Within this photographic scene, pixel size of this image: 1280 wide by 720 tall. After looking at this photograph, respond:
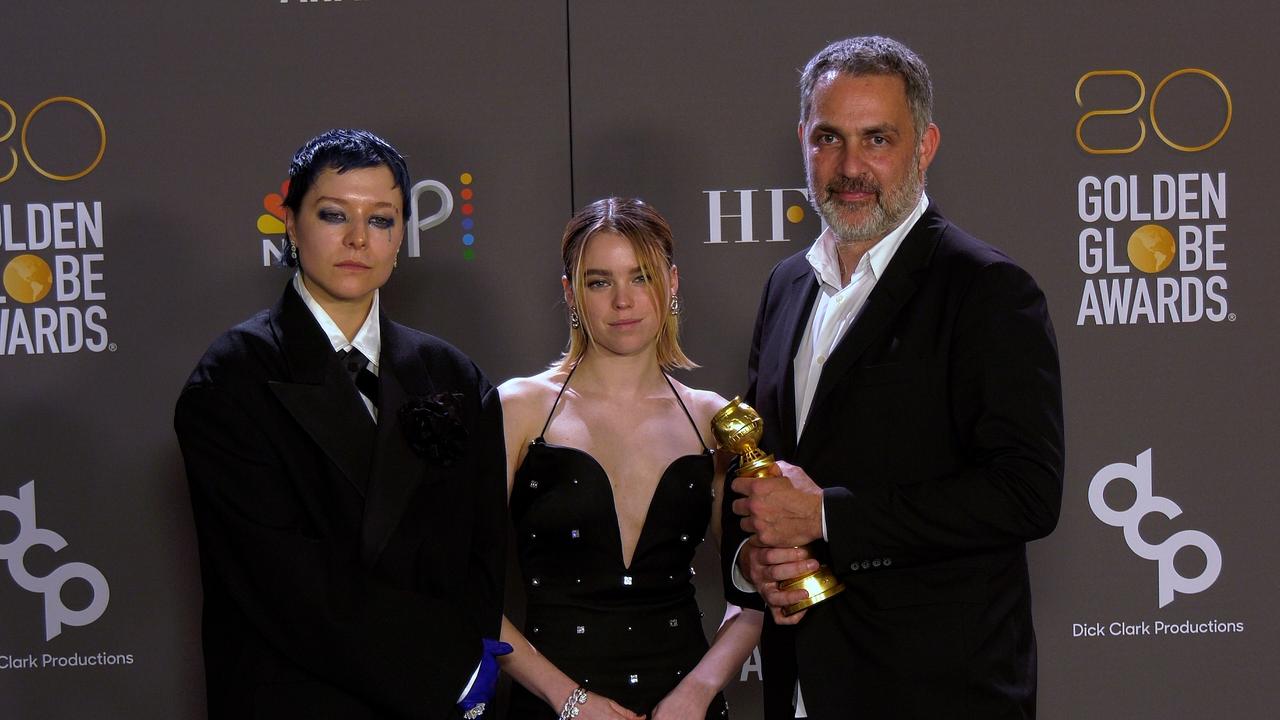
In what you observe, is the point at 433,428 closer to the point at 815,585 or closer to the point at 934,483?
the point at 815,585

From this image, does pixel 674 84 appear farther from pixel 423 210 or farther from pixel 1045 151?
pixel 1045 151

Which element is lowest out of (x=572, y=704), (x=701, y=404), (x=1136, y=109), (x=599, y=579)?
(x=572, y=704)

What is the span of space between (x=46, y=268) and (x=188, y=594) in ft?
3.58

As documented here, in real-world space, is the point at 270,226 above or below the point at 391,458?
above

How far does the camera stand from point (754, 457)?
219 centimetres

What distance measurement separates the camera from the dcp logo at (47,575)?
3.55 m

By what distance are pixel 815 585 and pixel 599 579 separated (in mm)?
707

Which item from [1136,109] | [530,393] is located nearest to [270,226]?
[530,393]

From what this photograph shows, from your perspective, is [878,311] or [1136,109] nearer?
[878,311]

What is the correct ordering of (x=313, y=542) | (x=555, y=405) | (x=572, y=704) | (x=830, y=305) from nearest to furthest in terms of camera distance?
(x=313, y=542), (x=830, y=305), (x=572, y=704), (x=555, y=405)

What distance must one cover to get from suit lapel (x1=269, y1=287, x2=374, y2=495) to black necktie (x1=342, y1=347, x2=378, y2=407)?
7 centimetres

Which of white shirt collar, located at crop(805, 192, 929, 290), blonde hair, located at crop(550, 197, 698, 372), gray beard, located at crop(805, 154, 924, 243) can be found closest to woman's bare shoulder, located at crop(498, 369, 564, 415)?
blonde hair, located at crop(550, 197, 698, 372)

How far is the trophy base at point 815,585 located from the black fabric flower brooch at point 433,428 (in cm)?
67

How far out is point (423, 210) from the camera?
11.6 ft
